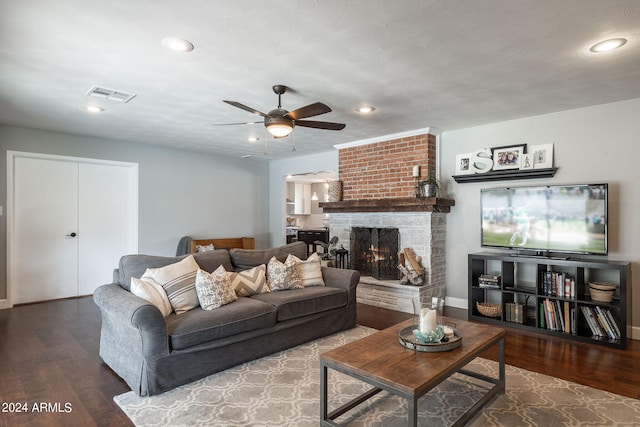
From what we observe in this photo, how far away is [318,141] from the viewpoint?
560cm

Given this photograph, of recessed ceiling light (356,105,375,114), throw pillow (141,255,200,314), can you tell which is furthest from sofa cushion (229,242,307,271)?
recessed ceiling light (356,105,375,114)

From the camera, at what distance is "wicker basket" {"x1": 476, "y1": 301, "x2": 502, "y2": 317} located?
13.7ft

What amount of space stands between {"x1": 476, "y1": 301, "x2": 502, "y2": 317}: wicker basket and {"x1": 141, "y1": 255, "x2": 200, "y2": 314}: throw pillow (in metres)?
3.28

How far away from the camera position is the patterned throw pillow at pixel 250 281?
3479mm

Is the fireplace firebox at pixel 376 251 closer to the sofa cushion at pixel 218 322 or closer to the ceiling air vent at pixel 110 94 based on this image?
the sofa cushion at pixel 218 322

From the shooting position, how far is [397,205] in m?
4.91

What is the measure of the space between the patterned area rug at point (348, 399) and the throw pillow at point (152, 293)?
0.62 m

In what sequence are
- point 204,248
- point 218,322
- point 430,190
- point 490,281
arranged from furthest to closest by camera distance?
point 204,248, point 430,190, point 490,281, point 218,322

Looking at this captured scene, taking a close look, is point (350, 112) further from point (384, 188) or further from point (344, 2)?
point (344, 2)

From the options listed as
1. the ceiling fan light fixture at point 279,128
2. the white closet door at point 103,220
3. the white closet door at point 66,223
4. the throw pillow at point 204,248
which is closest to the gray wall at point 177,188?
the white closet door at point 66,223

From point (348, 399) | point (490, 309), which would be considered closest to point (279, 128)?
point (348, 399)

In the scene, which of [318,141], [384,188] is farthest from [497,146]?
[318,141]

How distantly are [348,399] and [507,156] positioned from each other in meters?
3.49

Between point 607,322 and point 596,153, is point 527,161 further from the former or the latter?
point 607,322
